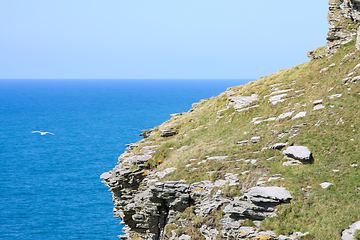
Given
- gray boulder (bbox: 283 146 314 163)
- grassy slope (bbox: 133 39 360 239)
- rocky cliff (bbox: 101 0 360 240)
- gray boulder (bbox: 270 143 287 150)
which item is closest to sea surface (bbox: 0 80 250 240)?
rocky cliff (bbox: 101 0 360 240)

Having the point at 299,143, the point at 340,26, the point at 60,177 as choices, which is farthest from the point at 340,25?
the point at 60,177

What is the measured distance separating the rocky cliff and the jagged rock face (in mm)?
122

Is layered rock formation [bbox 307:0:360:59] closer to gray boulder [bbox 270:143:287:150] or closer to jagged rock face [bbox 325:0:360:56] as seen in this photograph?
jagged rock face [bbox 325:0:360:56]

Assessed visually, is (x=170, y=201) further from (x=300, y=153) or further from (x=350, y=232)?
(x=350, y=232)

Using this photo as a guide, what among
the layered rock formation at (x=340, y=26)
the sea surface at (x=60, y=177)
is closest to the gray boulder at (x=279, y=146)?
the layered rock formation at (x=340, y=26)

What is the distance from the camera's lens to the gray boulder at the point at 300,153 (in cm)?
2675

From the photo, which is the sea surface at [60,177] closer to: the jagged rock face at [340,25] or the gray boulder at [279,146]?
the gray boulder at [279,146]

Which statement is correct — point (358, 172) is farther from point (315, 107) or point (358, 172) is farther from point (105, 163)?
point (105, 163)

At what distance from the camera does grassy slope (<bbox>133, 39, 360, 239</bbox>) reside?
21922mm

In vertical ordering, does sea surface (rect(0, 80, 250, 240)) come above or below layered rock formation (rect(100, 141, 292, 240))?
below

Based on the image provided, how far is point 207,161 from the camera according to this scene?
102 feet

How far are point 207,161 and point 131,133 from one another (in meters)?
106

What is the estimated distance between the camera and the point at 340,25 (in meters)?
41.9

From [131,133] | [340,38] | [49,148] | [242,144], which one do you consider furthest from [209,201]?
[131,133]
